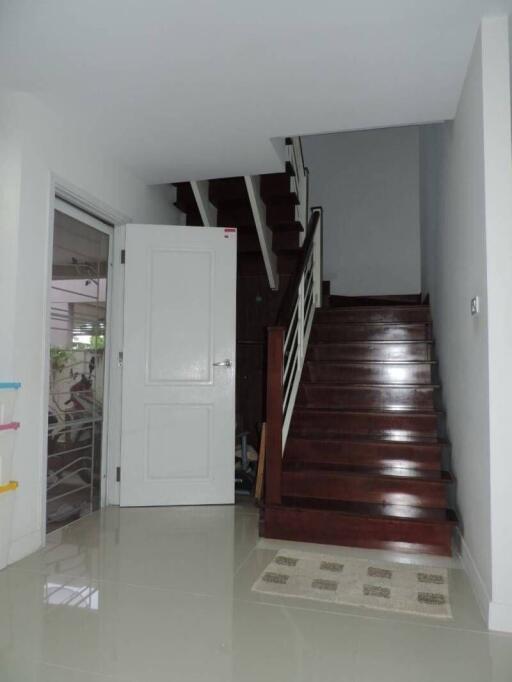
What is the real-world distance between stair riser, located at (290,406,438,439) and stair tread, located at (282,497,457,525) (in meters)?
0.61

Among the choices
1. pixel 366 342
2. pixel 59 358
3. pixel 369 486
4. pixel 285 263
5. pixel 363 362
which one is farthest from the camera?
pixel 285 263

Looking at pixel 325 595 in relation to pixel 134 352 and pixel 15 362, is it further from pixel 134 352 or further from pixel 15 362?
pixel 134 352

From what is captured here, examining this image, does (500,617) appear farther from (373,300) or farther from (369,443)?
(373,300)

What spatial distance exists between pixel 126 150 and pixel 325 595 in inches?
116

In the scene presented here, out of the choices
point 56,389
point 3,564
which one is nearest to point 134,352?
point 56,389

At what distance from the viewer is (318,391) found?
3914 millimetres

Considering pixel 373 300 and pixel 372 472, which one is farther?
pixel 373 300

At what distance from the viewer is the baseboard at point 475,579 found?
2.05m

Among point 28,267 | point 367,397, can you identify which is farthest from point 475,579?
point 28,267

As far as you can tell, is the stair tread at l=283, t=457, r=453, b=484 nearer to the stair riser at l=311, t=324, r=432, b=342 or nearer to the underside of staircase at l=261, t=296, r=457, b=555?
the underside of staircase at l=261, t=296, r=457, b=555

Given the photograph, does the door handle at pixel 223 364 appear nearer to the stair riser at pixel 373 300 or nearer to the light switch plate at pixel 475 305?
the light switch plate at pixel 475 305

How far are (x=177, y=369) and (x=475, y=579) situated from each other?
2312 mm

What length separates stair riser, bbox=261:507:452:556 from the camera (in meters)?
2.75

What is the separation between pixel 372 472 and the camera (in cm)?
316
